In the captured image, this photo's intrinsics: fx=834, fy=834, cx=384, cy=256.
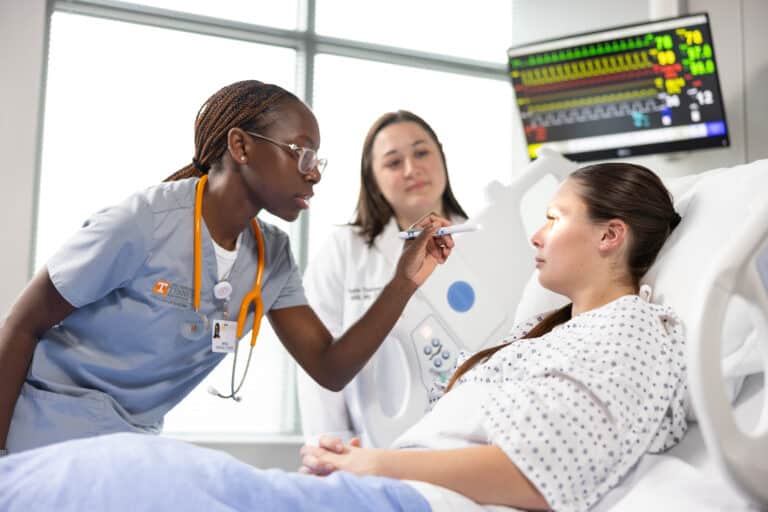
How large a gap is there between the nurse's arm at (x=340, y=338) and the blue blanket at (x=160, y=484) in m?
0.84

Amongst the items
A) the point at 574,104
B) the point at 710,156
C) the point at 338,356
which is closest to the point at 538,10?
the point at 574,104

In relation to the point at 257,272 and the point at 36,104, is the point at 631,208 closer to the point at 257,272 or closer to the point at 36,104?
the point at 257,272

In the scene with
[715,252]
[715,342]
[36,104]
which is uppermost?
[36,104]

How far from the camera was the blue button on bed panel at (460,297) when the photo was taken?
8.30 ft

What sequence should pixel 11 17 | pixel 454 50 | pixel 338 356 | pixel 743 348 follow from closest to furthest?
pixel 743 348, pixel 338 356, pixel 11 17, pixel 454 50

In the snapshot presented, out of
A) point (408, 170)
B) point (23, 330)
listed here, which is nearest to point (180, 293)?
point (23, 330)

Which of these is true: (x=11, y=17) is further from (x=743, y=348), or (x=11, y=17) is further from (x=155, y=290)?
(x=743, y=348)

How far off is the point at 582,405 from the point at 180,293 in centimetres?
92

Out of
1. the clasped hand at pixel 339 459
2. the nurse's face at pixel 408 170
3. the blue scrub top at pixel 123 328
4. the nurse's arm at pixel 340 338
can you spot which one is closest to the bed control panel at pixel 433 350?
the nurse's face at pixel 408 170

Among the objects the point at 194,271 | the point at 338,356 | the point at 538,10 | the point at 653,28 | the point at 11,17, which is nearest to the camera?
the point at 194,271

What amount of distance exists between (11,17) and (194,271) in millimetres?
2177

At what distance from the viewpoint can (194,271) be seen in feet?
5.90

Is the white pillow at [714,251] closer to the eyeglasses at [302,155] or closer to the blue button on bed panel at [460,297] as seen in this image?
the eyeglasses at [302,155]

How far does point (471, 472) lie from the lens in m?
1.19
